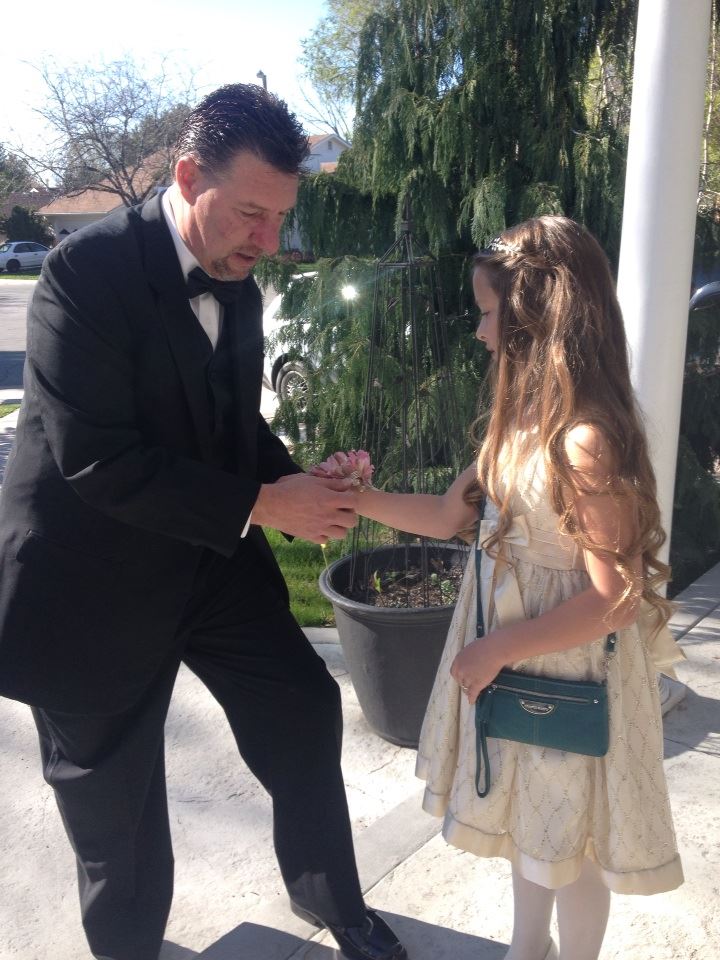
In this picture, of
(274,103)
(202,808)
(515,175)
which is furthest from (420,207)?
(202,808)

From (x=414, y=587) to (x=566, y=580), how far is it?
1.75m

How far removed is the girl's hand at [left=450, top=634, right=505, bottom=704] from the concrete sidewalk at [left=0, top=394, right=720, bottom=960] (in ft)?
2.92

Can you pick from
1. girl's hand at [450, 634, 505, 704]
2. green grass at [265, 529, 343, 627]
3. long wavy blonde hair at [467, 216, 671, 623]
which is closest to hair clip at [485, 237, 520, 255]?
long wavy blonde hair at [467, 216, 671, 623]

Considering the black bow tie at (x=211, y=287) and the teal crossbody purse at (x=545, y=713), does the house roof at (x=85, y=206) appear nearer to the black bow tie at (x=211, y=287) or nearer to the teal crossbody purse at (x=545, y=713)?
the black bow tie at (x=211, y=287)

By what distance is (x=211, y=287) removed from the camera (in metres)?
2.27

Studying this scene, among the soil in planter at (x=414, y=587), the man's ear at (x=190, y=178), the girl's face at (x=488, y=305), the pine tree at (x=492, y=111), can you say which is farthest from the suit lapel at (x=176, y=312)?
the pine tree at (x=492, y=111)

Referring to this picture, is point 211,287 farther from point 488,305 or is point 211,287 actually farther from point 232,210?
point 488,305

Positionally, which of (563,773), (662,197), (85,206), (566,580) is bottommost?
(563,773)

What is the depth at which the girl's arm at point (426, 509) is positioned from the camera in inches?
90.9

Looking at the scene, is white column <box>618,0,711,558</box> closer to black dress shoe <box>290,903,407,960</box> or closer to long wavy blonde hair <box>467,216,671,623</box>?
long wavy blonde hair <box>467,216,671,623</box>

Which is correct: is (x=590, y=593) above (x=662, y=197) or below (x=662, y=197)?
below

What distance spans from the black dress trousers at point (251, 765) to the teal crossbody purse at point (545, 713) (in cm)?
56

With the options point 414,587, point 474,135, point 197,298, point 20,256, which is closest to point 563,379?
point 197,298

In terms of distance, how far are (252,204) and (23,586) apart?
102 cm
